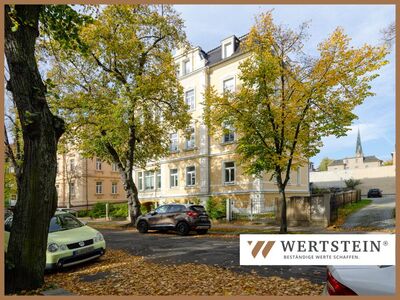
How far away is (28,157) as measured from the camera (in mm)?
6645

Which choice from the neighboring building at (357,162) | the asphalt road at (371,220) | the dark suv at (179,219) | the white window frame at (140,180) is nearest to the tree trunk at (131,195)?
the dark suv at (179,219)

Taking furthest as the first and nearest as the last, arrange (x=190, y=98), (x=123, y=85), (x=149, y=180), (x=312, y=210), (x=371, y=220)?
(x=149, y=180) → (x=190, y=98) → (x=123, y=85) → (x=312, y=210) → (x=371, y=220)

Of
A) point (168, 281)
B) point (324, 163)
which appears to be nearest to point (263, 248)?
point (168, 281)

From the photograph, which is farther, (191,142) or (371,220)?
(191,142)

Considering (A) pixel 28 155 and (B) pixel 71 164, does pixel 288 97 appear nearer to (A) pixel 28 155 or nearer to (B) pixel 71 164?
(A) pixel 28 155

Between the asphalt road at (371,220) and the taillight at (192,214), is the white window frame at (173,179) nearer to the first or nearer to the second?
the taillight at (192,214)

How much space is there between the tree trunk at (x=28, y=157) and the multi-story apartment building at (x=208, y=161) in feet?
67.9

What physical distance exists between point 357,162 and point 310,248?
9847 cm

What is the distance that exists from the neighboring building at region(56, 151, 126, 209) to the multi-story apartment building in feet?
54.0

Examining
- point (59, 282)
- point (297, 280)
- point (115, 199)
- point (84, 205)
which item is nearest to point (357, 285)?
point (297, 280)

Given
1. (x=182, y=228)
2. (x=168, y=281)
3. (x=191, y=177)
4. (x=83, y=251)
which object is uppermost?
(x=191, y=177)

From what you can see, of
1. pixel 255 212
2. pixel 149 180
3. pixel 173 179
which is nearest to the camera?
pixel 255 212

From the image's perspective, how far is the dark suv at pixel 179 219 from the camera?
17141 millimetres

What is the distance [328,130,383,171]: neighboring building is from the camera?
95.4 meters
